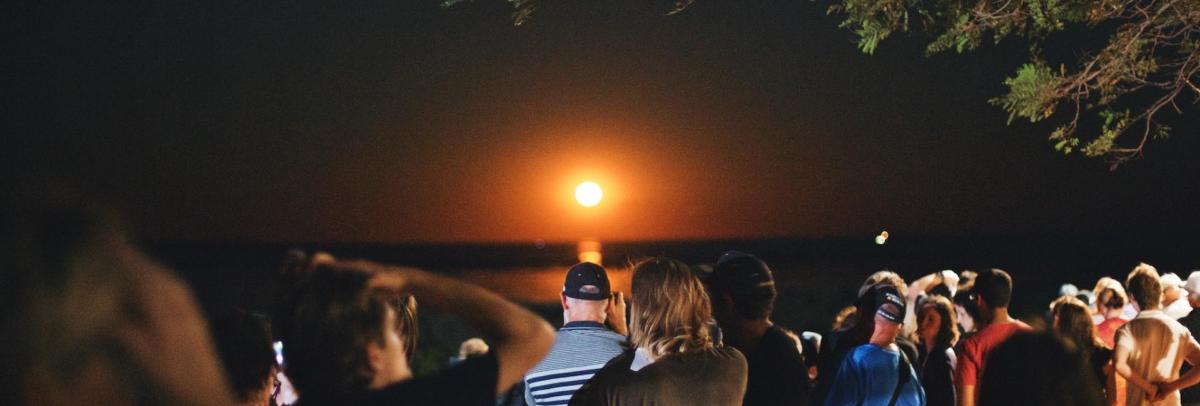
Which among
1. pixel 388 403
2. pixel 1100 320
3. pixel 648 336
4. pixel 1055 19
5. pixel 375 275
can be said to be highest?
pixel 1055 19

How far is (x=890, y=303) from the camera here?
4.87 m

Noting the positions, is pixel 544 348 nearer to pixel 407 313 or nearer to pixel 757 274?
pixel 407 313

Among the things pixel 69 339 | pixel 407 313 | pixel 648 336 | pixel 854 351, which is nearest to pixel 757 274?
pixel 854 351

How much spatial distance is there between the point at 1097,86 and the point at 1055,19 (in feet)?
2.13

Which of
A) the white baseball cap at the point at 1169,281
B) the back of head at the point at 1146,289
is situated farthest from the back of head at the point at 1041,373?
the white baseball cap at the point at 1169,281

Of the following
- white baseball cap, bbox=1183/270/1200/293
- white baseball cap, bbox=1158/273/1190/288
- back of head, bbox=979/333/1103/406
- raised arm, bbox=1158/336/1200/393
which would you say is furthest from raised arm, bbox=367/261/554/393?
white baseball cap, bbox=1158/273/1190/288

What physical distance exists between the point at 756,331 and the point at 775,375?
0.22 meters

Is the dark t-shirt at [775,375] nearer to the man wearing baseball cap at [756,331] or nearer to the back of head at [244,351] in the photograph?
the man wearing baseball cap at [756,331]

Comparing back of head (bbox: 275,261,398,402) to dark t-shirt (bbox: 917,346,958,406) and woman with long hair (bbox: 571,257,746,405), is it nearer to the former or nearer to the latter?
woman with long hair (bbox: 571,257,746,405)

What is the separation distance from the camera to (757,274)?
4500mm

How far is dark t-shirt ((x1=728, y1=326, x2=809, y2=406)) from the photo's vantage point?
4316mm

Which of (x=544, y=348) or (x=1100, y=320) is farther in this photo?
(x=1100, y=320)

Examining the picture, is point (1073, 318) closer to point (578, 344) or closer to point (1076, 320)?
point (1076, 320)

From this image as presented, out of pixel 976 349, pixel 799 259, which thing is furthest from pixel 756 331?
pixel 799 259
